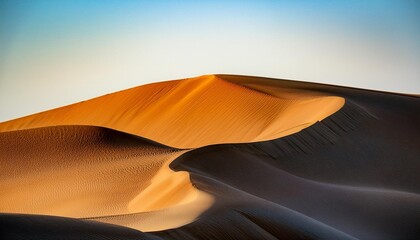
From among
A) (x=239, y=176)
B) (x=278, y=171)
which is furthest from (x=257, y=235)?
(x=278, y=171)

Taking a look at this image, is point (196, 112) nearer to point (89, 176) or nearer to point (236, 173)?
point (89, 176)

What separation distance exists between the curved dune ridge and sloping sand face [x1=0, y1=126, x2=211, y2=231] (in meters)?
0.04

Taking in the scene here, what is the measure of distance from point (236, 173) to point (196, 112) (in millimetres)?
20075

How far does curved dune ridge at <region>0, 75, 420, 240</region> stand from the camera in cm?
917

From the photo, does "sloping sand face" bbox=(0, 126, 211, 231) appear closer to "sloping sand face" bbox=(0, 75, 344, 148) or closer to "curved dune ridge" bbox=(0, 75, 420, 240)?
"curved dune ridge" bbox=(0, 75, 420, 240)

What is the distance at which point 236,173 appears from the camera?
51.0ft

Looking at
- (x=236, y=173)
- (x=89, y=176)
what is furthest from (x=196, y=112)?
(x=236, y=173)

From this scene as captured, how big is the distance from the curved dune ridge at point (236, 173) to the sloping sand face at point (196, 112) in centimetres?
11

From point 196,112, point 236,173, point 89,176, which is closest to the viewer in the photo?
point 236,173

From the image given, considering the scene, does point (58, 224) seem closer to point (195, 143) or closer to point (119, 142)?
point (119, 142)

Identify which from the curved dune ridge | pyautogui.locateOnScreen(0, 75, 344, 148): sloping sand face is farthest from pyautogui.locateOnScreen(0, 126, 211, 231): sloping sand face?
pyautogui.locateOnScreen(0, 75, 344, 148): sloping sand face

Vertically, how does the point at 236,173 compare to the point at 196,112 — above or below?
below

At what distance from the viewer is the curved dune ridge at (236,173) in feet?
30.1

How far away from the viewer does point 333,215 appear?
44.1 ft
